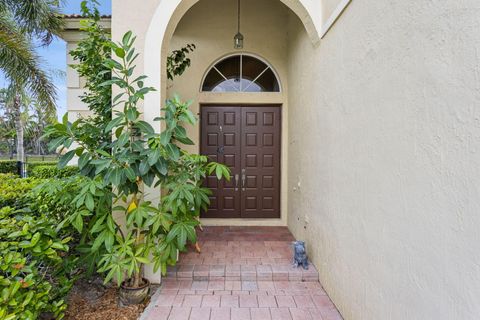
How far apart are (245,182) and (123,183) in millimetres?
3192

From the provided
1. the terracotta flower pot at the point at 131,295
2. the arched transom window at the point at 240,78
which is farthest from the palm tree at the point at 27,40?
the terracotta flower pot at the point at 131,295

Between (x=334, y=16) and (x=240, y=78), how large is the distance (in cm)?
286

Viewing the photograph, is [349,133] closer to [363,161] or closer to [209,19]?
[363,161]

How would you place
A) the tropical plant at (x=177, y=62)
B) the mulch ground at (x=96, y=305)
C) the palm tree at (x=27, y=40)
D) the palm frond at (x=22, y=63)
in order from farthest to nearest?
the palm tree at (x=27, y=40) < the palm frond at (x=22, y=63) < the tropical plant at (x=177, y=62) < the mulch ground at (x=96, y=305)

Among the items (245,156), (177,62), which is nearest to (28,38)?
(177,62)

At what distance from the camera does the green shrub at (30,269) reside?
6.49 feet

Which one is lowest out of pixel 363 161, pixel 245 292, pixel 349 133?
pixel 245 292

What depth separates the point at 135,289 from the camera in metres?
2.97

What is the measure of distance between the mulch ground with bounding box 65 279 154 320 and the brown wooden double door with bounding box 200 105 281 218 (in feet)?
8.30

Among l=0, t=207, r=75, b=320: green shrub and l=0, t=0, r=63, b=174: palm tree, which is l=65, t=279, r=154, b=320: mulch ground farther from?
l=0, t=0, r=63, b=174: palm tree

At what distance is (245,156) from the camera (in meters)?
5.60

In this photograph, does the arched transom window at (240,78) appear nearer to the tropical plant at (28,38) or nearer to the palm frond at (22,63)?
the tropical plant at (28,38)

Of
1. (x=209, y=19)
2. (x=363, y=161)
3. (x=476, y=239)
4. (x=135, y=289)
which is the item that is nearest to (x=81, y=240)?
(x=135, y=289)

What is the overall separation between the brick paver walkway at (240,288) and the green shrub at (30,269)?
0.85 meters
